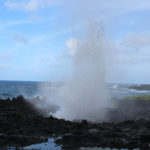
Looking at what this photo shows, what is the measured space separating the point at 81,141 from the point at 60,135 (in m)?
1.86

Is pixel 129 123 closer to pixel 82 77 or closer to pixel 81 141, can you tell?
pixel 81 141

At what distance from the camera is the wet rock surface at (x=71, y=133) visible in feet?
43.1

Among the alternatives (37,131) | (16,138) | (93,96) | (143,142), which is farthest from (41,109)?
(143,142)

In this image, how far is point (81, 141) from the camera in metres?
13.5

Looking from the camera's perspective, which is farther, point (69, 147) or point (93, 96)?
point (93, 96)

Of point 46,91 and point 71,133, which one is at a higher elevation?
point 46,91

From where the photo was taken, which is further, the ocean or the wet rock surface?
the ocean

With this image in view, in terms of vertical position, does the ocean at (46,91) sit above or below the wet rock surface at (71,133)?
above

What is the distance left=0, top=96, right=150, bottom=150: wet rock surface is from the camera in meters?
13.1

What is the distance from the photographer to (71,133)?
1505cm

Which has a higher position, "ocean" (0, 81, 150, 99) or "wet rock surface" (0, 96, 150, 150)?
"ocean" (0, 81, 150, 99)

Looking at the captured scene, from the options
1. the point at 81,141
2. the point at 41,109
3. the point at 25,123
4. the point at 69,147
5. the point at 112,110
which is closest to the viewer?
the point at 69,147

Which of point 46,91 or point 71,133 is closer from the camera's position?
point 71,133

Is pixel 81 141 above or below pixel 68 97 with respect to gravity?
below
